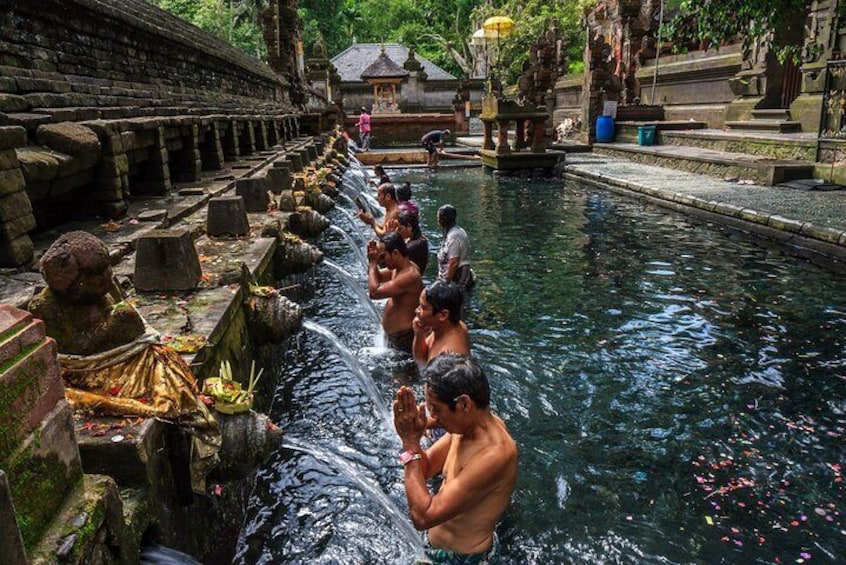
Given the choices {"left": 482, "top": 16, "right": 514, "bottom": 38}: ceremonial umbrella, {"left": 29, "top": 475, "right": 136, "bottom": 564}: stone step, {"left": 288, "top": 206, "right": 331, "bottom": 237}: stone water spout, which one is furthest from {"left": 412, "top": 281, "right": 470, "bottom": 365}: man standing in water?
{"left": 482, "top": 16, "right": 514, "bottom": 38}: ceremonial umbrella

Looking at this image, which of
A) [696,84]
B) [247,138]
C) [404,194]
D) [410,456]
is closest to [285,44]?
[247,138]

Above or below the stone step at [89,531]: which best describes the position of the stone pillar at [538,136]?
above

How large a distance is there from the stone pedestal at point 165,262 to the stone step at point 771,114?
68.2ft

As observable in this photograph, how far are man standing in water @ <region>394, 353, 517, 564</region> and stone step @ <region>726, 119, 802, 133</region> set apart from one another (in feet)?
63.8

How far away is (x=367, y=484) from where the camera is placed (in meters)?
4.47

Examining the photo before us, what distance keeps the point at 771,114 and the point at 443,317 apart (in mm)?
20456

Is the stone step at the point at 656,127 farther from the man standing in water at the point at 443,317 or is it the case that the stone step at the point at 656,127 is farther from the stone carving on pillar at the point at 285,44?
the man standing in water at the point at 443,317

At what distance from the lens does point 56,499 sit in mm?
1929

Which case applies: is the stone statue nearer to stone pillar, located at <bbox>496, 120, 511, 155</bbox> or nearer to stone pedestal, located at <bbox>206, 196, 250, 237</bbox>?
stone pedestal, located at <bbox>206, 196, 250, 237</bbox>

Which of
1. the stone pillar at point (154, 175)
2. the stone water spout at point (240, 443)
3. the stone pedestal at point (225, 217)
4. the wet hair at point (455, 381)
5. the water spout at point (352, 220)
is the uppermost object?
the stone pillar at point (154, 175)

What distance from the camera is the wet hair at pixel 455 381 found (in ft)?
9.85

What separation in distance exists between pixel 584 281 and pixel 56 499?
8437mm

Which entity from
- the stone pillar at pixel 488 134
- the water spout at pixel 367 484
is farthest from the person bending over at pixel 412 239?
the stone pillar at pixel 488 134

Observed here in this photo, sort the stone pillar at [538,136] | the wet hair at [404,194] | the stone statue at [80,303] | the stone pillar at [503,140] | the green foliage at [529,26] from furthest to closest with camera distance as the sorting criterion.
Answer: the green foliage at [529,26] < the stone pillar at [503,140] < the stone pillar at [538,136] < the wet hair at [404,194] < the stone statue at [80,303]
